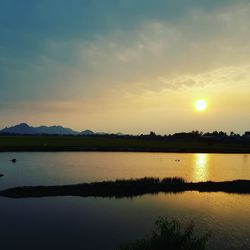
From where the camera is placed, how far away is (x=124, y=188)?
41250 mm

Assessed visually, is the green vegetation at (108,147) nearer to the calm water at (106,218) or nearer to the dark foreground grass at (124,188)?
the calm water at (106,218)

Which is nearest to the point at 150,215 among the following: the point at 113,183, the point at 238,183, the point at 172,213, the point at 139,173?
the point at 172,213

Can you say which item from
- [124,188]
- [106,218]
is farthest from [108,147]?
[106,218]

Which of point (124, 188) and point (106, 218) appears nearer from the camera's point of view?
point (106, 218)

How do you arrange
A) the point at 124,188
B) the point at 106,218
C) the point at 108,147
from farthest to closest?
1. the point at 108,147
2. the point at 124,188
3. the point at 106,218

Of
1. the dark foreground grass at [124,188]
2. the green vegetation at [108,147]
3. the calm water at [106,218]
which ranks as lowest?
the calm water at [106,218]

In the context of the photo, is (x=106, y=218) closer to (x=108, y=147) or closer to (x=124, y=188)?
(x=124, y=188)

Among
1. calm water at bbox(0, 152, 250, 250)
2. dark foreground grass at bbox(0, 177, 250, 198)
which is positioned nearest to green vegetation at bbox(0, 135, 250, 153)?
calm water at bbox(0, 152, 250, 250)

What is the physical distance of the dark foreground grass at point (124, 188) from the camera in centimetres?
3859

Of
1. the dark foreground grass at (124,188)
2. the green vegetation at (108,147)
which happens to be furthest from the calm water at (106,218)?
the green vegetation at (108,147)

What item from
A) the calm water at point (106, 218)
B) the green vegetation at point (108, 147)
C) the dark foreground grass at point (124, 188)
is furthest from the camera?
the green vegetation at point (108, 147)

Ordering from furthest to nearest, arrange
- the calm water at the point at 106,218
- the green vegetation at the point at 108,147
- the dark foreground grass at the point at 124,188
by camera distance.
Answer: the green vegetation at the point at 108,147, the dark foreground grass at the point at 124,188, the calm water at the point at 106,218

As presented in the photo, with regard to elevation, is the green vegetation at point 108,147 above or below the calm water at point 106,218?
above

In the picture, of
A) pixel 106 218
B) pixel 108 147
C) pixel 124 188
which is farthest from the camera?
pixel 108 147
